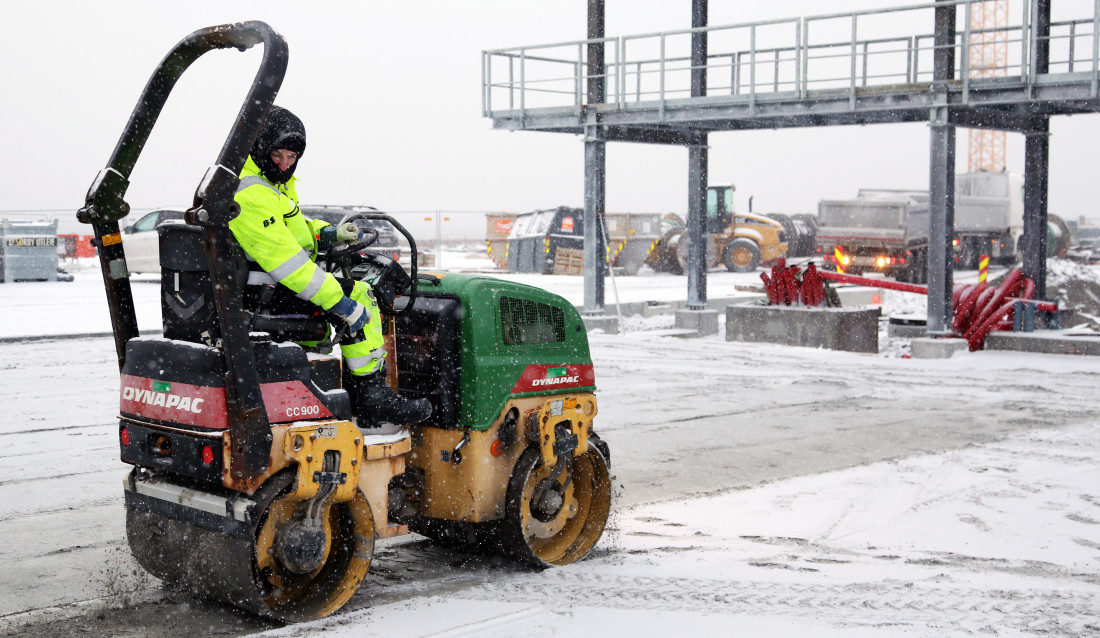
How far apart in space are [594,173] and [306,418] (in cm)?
1488

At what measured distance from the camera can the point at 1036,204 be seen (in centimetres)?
1808

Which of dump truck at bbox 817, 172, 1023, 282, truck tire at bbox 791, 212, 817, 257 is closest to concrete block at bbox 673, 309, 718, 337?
dump truck at bbox 817, 172, 1023, 282

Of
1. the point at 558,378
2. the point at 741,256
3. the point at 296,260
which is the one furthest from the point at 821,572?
the point at 741,256

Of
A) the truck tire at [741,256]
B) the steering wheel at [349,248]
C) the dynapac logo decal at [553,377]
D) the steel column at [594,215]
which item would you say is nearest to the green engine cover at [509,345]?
the dynapac logo decal at [553,377]

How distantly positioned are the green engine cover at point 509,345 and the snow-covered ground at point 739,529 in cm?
88

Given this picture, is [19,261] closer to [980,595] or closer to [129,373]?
[129,373]

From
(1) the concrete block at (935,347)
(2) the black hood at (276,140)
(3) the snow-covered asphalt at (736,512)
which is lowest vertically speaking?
(3) the snow-covered asphalt at (736,512)

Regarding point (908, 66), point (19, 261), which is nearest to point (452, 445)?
point (908, 66)

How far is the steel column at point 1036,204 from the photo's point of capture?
17.8 meters

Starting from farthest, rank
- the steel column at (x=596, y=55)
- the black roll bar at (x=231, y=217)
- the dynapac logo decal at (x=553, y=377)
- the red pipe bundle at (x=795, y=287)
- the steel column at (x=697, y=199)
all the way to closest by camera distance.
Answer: the steel column at (x=697, y=199) < the steel column at (x=596, y=55) < the red pipe bundle at (x=795, y=287) < the dynapac logo decal at (x=553, y=377) < the black roll bar at (x=231, y=217)

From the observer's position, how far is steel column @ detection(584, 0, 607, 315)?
19000 mm

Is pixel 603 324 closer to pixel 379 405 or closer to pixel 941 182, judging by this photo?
pixel 941 182

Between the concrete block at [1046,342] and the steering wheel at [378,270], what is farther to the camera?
the concrete block at [1046,342]

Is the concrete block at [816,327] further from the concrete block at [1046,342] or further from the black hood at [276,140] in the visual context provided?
the black hood at [276,140]
